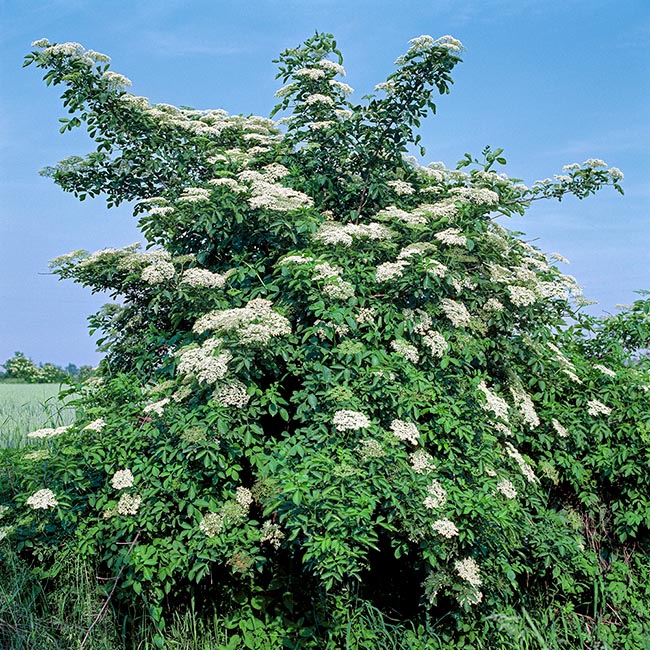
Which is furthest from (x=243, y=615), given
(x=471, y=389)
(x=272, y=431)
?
(x=471, y=389)

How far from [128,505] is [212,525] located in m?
0.51

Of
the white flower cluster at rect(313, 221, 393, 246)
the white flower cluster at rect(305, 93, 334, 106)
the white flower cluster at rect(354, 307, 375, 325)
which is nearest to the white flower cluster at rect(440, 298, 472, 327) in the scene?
the white flower cluster at rect(354, 307, 375, 325)

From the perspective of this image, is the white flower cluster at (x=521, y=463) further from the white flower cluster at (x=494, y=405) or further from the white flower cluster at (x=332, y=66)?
the white flower cluster at (x=332, y=66)

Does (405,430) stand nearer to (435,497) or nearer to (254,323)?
(435,497)

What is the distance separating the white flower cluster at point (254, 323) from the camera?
3566 millimetres

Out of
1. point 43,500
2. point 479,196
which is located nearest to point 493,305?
point 479,196

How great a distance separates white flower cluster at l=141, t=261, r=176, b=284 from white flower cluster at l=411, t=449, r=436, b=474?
1845 millimetres

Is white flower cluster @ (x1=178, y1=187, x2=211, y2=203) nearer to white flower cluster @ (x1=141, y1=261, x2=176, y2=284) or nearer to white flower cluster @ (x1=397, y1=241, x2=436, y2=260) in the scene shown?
white flower cluster @ (x1=141, y1=261, x2=176, y2=284)

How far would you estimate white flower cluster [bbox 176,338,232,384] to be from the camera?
3.49 m

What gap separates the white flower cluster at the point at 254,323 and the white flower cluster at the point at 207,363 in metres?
0.10

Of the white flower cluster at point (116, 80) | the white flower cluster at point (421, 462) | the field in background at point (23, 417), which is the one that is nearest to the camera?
the white flower cluster at point (421, 462)

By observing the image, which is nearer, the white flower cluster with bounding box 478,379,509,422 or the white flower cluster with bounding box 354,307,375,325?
the white flower cluster with bounding box 354,307,375,325

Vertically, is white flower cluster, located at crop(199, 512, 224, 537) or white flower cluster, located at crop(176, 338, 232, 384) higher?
white flower cluster, located at crop(176, 338, 232, 384)

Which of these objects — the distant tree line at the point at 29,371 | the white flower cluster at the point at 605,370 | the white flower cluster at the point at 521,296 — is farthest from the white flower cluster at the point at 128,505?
the distant tree line at the point at 29,371
